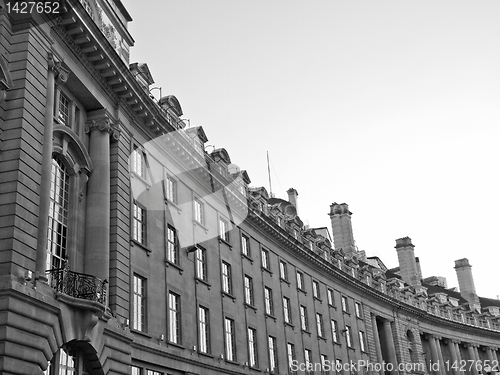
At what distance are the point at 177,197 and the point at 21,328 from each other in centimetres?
1726

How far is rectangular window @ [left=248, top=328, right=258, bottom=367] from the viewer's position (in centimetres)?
4038

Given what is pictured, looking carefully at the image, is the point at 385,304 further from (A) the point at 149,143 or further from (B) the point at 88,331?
(B) the point at 88,331

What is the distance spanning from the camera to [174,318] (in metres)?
32.6

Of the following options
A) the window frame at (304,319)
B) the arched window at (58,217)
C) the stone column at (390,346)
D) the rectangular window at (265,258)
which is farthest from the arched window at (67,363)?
the stone column at (390,346)

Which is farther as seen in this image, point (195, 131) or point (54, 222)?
point (195, 131)

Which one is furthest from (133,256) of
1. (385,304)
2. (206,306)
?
(385,304)

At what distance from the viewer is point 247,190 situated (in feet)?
160

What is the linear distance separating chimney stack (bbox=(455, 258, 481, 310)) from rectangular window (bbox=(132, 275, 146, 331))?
79.4 m

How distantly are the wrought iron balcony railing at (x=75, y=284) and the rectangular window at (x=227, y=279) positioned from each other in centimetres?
1640

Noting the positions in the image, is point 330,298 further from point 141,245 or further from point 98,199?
point 98,199

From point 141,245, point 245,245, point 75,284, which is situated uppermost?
point 245,245

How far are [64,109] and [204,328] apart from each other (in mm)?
14564

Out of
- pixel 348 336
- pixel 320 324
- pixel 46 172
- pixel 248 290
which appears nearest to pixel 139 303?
pixel 46 172

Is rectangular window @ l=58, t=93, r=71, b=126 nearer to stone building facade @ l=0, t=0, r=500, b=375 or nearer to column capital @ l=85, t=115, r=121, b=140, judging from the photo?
stone building facade @ l=0, t=0, r=500, b=375
